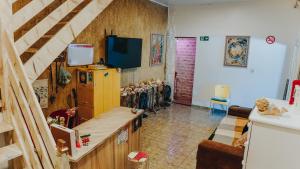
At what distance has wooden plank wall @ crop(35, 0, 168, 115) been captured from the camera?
3.84 meters

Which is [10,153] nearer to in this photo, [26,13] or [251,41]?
[26,13]

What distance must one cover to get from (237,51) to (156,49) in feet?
7.84

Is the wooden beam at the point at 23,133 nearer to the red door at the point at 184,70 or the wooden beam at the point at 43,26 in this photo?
the wooden beam at the point at 43,26

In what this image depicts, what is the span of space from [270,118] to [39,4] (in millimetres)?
2819

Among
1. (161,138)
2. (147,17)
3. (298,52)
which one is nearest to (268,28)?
(298,52)

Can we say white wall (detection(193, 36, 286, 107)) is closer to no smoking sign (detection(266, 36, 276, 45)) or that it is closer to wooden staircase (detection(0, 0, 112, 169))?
no smoking sign (detection(266, 36, 276, 45))

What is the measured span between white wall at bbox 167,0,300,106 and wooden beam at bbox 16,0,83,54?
4.43 metres

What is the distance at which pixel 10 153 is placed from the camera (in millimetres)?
1637

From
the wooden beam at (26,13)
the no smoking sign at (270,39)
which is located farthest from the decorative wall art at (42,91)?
the no smoking sign at (270,39)

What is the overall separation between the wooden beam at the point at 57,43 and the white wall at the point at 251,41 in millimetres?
4303

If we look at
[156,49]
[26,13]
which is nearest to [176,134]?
[156,49]

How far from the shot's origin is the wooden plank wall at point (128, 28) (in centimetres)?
384

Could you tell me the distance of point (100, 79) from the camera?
367 cm

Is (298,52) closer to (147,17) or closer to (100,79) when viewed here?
(147,17)
